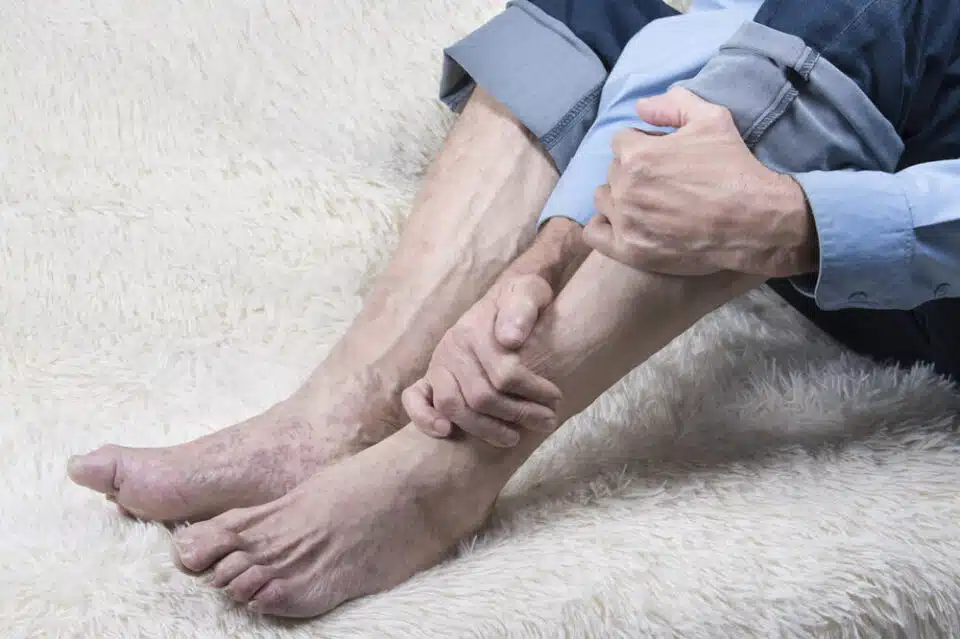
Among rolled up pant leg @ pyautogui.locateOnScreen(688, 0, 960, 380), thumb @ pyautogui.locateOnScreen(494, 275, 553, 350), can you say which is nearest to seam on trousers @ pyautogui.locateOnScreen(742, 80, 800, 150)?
rolled up pant leg @ pyautogui.locateOnScreen(688, 0, 960, 380)

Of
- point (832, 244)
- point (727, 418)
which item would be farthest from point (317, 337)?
point (832, 244)

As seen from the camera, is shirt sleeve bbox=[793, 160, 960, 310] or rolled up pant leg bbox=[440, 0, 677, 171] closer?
shirt sleeve bbox=[793, 160, 960, 310]

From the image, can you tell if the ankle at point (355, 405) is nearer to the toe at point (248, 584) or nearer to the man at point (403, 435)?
the man at point (403, 435)

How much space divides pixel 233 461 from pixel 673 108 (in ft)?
1.21

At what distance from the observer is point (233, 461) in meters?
0.75

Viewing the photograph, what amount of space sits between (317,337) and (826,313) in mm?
434

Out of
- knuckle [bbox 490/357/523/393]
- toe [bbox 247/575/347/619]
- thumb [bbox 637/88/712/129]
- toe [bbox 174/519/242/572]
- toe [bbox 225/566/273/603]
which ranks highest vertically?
thumb [bbox 637/88/712/129]

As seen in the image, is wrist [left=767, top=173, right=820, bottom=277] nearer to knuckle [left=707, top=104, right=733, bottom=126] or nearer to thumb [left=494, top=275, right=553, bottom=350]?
knuckle [left=707, top=104, right=733, bottom=126]

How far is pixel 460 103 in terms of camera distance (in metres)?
0.99

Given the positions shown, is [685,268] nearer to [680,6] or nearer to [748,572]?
[748,572]

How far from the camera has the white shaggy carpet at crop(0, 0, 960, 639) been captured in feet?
2.20

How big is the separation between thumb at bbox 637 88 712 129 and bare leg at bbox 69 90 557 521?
18 cm

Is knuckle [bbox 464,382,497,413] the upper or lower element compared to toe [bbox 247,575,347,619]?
upper

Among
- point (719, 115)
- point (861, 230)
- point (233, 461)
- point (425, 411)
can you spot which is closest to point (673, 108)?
point (719, 115)
